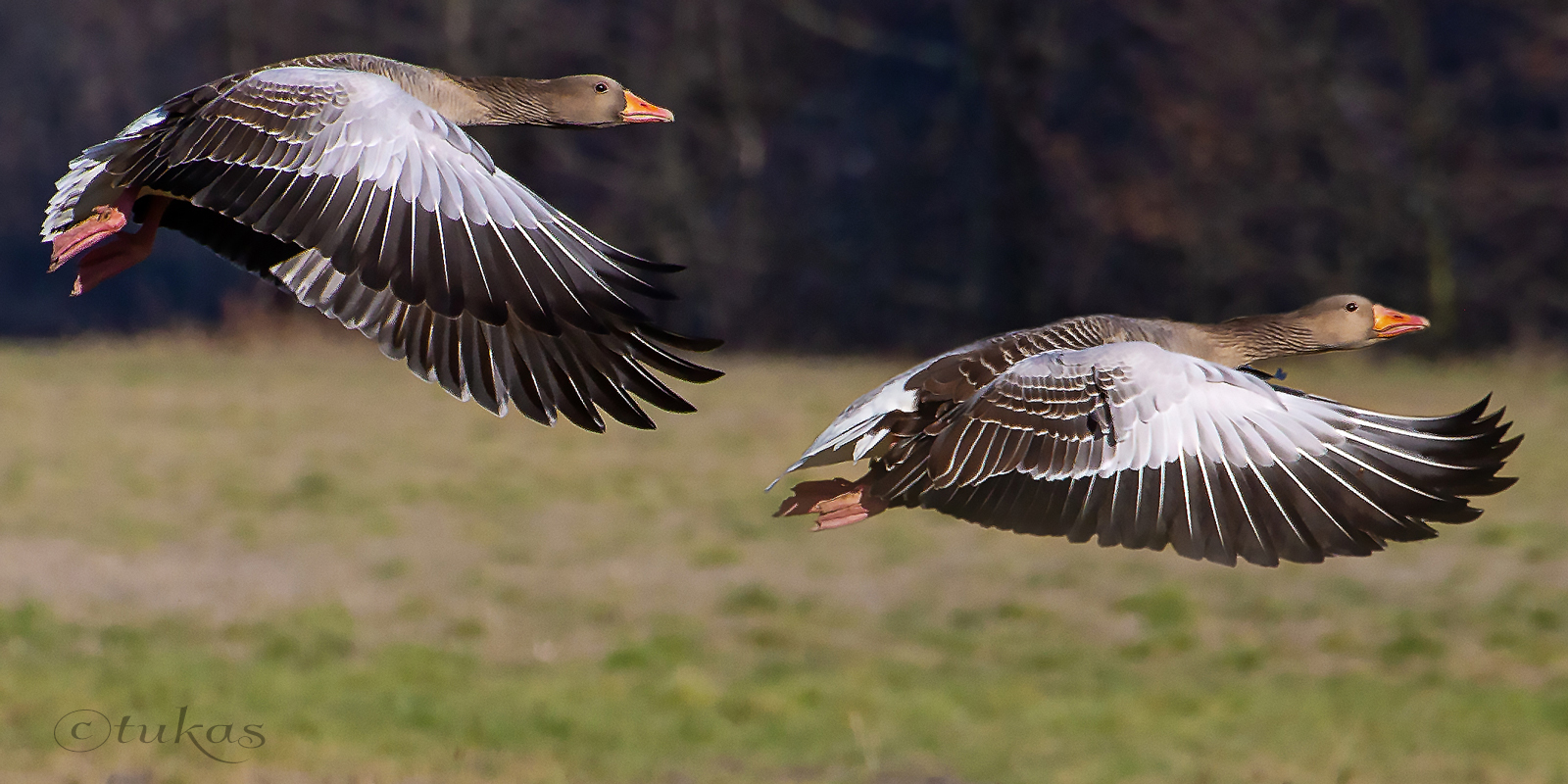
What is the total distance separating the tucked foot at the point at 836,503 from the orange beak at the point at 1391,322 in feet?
6.90

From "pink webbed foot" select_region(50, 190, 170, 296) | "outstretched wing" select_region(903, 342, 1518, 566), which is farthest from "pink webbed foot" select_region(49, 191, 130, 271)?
"outstretched wing" select_region(903, 342, 1518, 566)

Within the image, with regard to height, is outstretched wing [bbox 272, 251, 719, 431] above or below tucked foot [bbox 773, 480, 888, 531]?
above

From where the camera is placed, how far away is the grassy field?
939 cm

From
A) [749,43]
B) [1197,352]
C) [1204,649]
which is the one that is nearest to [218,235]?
[1197,352]

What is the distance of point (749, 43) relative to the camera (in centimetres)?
3478

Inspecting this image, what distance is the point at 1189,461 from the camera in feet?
19.9

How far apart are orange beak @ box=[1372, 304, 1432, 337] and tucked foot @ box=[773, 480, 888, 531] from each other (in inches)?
82.8

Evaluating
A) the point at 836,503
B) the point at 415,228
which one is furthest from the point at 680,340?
the point at 836,503

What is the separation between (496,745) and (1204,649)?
4.91 metres

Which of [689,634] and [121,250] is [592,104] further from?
[689,634]

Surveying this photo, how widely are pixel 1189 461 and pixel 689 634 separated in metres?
6.55

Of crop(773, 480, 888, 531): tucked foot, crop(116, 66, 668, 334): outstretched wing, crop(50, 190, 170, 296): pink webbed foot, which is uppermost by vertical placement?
crop(116, 66, 668, 334): outstretched wing

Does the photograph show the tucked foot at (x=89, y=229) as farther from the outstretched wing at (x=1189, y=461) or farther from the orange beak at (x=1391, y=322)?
the orange beak at (x=1391, y=322)

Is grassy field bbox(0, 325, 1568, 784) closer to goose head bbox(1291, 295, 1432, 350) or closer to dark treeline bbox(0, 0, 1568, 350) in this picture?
goose head bbox(1291, 295, 1432, 350)
